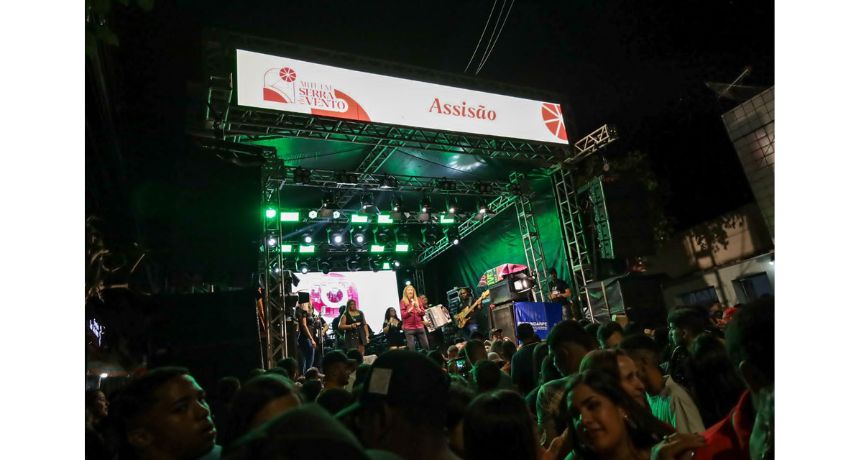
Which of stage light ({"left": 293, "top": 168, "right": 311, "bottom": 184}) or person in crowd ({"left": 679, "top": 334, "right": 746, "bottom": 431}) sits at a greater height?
stage light ({"left": 293, "top": 168, "right": 311, "bottom": 184})

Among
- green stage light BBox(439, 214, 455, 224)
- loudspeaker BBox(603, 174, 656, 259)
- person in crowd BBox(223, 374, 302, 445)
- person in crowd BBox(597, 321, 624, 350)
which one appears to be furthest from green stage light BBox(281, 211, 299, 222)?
person in crowd BBox(223, 374, 302, 445)

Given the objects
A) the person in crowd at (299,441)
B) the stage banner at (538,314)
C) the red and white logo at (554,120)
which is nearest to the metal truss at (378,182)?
the red and white logo at (554,120)

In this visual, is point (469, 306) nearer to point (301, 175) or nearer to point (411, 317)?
point (411, 317)

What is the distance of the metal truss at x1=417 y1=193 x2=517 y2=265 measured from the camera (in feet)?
36.6

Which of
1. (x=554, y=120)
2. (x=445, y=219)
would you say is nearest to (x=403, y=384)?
(x=554, y=120)

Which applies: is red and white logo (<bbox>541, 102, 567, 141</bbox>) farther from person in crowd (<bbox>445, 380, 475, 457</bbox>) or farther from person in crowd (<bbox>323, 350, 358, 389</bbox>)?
person in crowd (<bbox>445, 380, 475, 457</bbox>)

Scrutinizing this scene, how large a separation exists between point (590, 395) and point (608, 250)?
7.73 meters

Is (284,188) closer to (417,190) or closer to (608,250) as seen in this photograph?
(417,190)

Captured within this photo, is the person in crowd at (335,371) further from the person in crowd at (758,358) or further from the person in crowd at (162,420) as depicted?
the person in crowd at (758,358)

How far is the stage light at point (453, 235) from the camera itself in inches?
513

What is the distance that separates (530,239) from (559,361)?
25.1 feet

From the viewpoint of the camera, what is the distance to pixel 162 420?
6.51 feet

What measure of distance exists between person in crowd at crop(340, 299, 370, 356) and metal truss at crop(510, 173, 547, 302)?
12.6 feet

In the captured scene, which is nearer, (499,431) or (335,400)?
(499,431)
